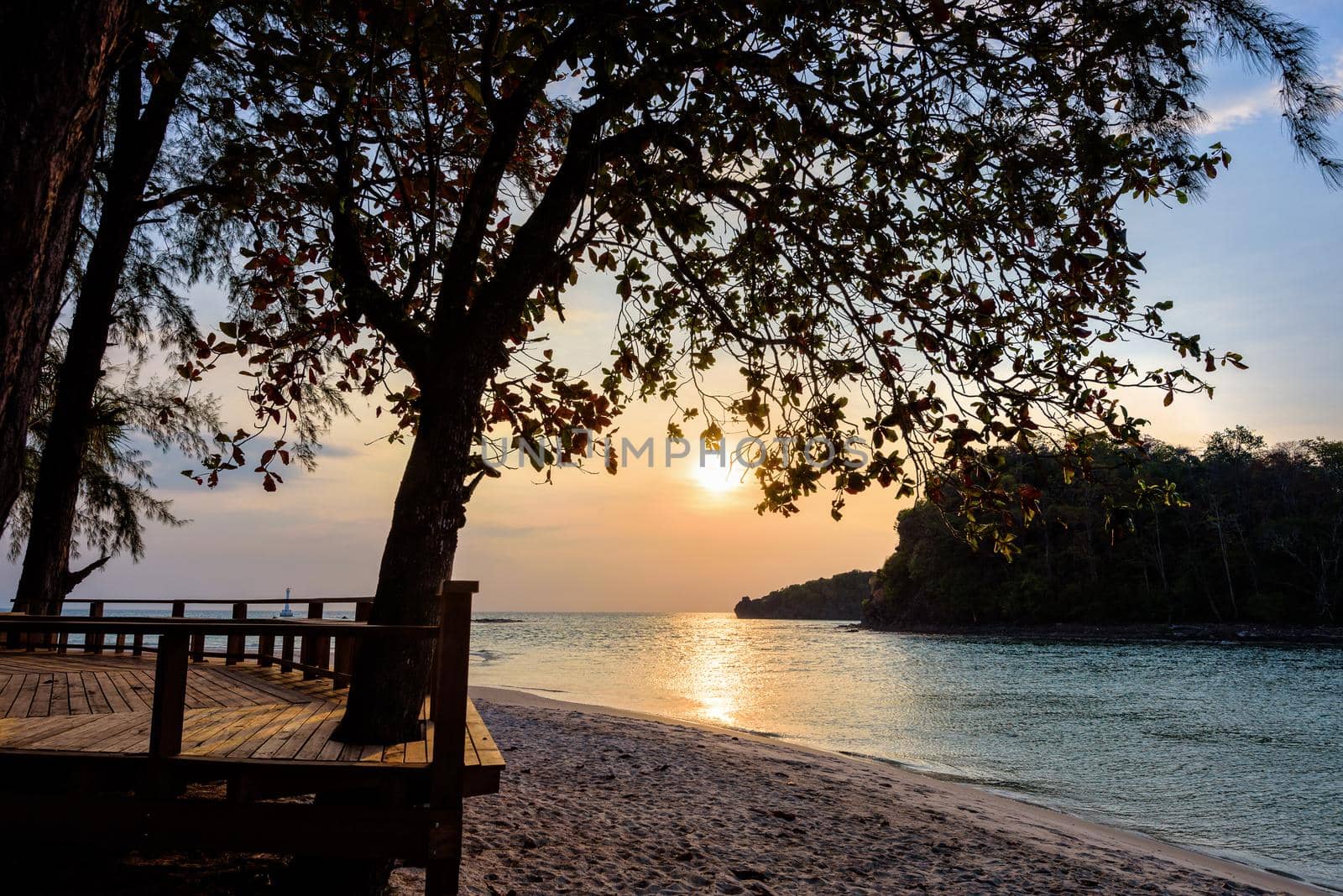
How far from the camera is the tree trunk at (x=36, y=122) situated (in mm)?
2898

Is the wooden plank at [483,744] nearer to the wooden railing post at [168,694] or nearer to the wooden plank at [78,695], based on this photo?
the wooden railing post at [168,694]

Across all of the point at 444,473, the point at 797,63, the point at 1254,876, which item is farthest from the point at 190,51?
the point at 1254,876

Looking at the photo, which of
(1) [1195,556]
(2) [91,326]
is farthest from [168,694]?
(1) [1195,556]

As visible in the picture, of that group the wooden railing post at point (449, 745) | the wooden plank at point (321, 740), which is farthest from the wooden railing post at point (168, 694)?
the wooden railing post at point (449, 745)

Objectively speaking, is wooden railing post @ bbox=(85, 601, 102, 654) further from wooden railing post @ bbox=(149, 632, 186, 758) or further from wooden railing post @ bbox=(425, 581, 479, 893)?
wooden railing post @ bbox=(425, 581, 479, 893)

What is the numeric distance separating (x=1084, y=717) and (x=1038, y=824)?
49.1 ft

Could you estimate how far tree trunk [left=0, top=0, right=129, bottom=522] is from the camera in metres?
2.90

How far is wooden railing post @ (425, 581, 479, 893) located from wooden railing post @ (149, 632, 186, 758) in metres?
1.40

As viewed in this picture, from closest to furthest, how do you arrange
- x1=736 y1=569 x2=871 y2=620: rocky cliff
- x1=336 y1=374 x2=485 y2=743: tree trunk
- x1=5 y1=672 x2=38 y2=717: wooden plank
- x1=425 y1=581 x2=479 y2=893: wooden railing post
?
x1=425 y1=581 x2=479 y2=893: wooden railing post → x1=336 y1=374 x2=485 y2=743: tree trunk → x1=5 y1=672 x2=38 y2=717: wooden plank → x1=736 y1=569 x2=871 y2=620: rocky cliff

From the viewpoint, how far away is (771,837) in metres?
7.21

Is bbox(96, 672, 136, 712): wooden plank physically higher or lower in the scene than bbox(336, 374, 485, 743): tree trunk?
lower

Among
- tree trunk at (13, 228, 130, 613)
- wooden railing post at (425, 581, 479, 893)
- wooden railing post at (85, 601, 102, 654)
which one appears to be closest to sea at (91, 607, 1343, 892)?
wooden railing post at (425, 581, 479, 893)

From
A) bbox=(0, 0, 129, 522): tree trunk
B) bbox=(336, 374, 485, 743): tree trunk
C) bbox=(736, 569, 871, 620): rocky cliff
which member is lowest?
bbox=(736, 569, 871, 620): rocky cliff

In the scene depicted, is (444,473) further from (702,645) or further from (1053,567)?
(1053,567)
